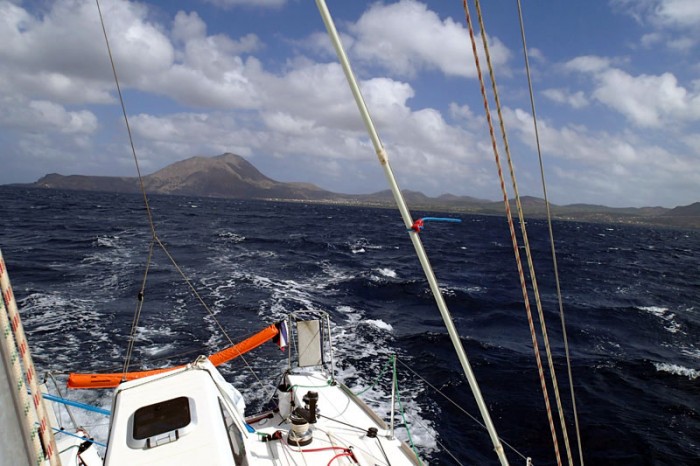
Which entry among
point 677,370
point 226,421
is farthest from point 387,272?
point 226,421

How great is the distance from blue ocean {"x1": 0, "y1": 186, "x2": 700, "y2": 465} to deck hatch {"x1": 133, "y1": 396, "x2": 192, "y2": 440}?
22.5 feet

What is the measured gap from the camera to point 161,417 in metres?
4.35

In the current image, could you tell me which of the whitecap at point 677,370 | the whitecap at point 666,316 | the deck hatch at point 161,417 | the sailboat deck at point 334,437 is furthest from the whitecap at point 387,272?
the deck hatch at point 161,417

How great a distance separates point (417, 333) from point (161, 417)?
15207 millimetres

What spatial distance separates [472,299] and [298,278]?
11964 mm

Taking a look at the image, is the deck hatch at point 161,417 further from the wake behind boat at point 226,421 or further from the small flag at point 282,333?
the small flag at point 282,333

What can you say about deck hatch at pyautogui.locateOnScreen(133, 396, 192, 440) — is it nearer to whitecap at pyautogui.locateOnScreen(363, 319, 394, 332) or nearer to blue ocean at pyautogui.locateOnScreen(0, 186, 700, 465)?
blue ocean at pyautogui.locateOnScreen(0, 186, 700, 465)

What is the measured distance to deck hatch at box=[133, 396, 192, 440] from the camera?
417 cm

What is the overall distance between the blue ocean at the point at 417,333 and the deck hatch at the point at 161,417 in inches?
270

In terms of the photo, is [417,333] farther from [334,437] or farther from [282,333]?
[334,437]

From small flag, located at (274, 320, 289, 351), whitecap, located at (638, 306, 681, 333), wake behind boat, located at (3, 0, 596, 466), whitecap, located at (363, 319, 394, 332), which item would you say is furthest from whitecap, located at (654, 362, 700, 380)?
small flag, located at (274, 320, 289, 351)

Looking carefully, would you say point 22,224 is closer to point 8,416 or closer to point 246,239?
point 246,239

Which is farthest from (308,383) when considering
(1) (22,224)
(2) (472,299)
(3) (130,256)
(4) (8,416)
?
(1) (22,224)

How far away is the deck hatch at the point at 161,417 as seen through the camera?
417cm
